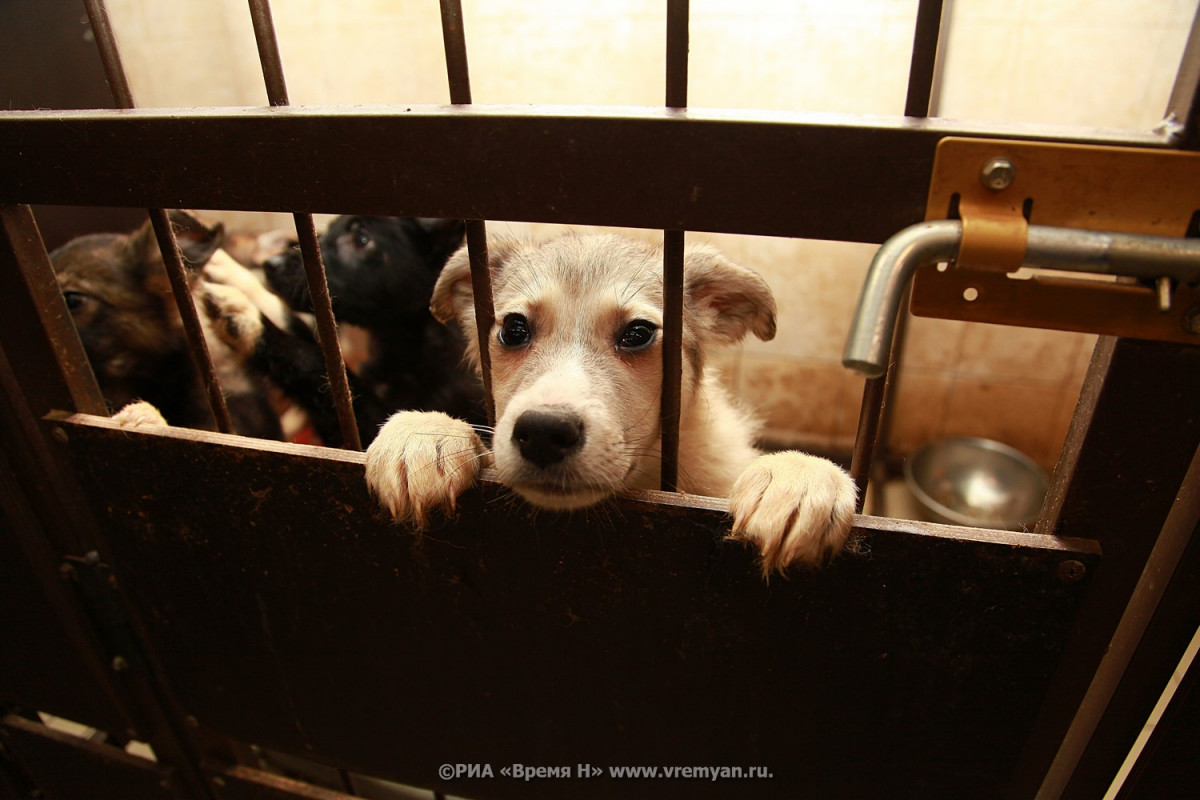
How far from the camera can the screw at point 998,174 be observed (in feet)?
3.05

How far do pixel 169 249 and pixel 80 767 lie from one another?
6.66ft

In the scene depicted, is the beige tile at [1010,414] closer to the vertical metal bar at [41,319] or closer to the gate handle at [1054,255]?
the gate handle at [1054,255]

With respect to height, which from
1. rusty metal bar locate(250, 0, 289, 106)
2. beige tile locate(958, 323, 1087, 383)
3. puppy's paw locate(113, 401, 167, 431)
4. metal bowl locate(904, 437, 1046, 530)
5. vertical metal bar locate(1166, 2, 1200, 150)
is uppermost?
rusty metal bar locate(250, 0, 289, 106)

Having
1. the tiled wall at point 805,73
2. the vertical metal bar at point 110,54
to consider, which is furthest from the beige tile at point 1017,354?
the vertical metal bar at point 110,54

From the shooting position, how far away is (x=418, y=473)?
4.53ft

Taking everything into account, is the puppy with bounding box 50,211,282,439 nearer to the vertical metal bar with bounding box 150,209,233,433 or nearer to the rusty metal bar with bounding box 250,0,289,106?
the vertical metal bar with bounding box 150,209,233,433

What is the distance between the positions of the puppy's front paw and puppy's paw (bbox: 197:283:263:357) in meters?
2.19

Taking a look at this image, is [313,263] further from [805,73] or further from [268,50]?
[805,73]

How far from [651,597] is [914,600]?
1.64 feet

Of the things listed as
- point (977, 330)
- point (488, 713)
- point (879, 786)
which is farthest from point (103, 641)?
point (977, 330)

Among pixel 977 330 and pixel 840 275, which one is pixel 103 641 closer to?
pixel 840 275

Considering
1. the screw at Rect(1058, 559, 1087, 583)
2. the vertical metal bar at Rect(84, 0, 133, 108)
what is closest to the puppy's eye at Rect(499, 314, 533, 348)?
the vertical metal bar at Rect(84, 0, 133, 108)

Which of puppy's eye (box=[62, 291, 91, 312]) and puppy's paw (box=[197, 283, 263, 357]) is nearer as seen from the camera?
puppy's paw (box=[197, 283, 263, 357])

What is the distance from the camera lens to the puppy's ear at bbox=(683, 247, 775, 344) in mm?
1893
